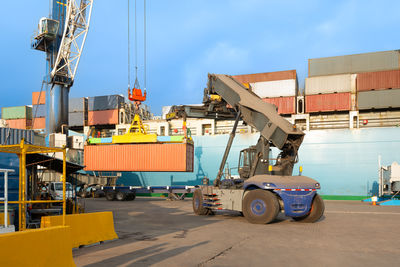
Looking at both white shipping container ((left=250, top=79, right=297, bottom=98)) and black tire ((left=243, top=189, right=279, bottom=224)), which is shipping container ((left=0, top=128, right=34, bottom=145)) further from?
white shipping container ((left=250, top=79, right=297, bottom=98))

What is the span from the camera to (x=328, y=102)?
43.6 m

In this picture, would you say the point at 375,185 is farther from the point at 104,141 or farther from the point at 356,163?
the point at 104,141

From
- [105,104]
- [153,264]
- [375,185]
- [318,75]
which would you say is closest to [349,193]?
[375,185]

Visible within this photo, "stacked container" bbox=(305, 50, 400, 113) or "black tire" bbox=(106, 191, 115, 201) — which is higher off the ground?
"stacked container" bbox=(305, 50, 400, 113)

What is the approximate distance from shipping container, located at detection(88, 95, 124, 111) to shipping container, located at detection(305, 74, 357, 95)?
29788mm

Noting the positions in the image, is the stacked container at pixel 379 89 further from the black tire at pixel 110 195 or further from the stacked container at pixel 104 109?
the stacked container at pixel 104 109

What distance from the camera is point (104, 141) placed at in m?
34.5

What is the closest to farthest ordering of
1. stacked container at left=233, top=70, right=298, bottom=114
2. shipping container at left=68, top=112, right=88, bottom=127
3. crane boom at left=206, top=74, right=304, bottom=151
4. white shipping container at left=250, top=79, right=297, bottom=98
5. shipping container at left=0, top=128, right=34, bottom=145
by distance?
crane boom at left=206, top=74, right=304, bottom=151
shipping container at left=0, top=128, right=34, bottom=145
stacked container at left=233, top=70, right=298, bottom=114
white shipping container at left=250, top=79, right=297, bottom=98
shipping container at left=68, top=112, right=88, bottom=127

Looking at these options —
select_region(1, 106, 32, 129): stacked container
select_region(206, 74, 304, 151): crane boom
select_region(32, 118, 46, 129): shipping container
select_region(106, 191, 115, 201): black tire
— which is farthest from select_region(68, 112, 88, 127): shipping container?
select_region(206, 74, 304, 151): crane boom

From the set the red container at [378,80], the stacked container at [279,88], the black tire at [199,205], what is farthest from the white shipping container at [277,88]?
the black tire at [199,205]

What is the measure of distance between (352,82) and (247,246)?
40.2 metres

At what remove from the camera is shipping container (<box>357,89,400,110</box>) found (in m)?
40.6

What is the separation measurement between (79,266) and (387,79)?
43978 millimetres

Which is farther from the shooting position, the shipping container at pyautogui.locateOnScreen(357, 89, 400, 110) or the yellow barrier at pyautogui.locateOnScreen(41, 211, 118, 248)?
the shipping container at pyautogui.locateOnScreen(357, 89, 400, 110)
